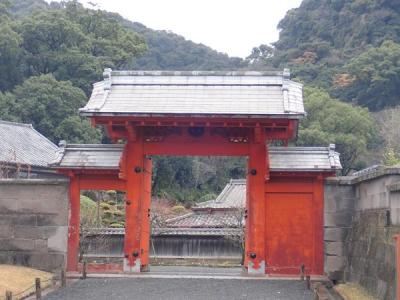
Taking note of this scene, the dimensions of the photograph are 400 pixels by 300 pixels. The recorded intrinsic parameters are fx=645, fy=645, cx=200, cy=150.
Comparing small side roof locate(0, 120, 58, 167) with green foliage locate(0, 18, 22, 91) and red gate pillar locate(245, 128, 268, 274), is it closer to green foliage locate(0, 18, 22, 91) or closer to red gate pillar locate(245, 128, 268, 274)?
green foliage locate(0, 18, 22, 91)

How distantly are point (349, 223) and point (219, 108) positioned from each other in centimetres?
420

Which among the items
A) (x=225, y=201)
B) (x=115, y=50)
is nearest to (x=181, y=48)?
(x=115, y=50)

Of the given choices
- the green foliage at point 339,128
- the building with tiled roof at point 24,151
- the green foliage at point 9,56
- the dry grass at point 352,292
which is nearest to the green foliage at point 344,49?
the green foliage at point 339,128

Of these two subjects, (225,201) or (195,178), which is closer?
(225,201)

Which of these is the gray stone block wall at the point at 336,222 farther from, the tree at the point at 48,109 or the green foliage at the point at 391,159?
the tree at the point at 48,109

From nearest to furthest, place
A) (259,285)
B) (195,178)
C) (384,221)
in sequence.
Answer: (384,221) < (259,285) < (195,178)

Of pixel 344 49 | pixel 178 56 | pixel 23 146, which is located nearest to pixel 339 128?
pixel 23 146

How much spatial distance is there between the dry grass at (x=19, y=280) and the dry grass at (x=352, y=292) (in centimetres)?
611

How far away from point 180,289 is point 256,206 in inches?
134

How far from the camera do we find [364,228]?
13.7 m

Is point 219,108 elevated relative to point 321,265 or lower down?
elevated

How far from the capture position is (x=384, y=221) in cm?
1181

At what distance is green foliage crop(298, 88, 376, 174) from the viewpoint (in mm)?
42219

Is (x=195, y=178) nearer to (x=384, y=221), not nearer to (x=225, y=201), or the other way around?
(x=225, y=201)
